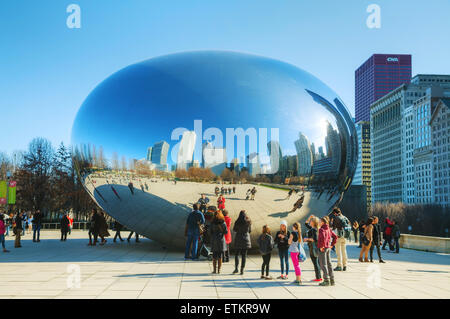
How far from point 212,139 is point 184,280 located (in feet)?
14.7

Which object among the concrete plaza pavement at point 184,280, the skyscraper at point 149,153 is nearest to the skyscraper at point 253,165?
the concrete plaza pavement at point 184,280

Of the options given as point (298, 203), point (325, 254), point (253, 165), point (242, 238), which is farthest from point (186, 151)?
point (325, 254)

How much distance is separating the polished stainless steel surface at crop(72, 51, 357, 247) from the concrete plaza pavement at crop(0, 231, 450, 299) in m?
1.80

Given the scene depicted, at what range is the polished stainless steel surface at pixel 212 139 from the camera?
42.1ft

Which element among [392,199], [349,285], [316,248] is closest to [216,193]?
[316,248]

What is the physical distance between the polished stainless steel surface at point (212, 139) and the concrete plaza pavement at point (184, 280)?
1.80m

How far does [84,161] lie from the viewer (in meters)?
15.2

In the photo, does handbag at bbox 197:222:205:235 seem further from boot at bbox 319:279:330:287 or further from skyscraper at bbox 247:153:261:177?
boot at bbox 319:279:330:287

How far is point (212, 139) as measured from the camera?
1280 cm

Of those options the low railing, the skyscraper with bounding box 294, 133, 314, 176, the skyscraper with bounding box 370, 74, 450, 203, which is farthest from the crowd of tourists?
the skyscraper with bounding box 370, 74, 450, 203

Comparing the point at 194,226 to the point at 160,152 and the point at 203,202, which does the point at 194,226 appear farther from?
the point at 160,152

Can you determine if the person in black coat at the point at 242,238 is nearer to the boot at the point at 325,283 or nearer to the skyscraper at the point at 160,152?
the boot at the point at 325,283

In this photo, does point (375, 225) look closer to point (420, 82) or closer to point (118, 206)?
point (118, 206)

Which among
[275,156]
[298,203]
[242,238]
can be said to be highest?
[275,156]
